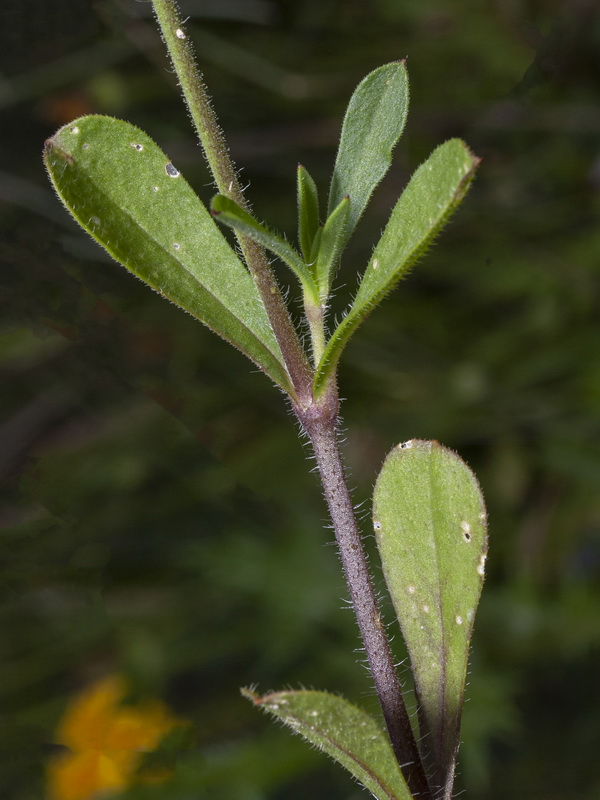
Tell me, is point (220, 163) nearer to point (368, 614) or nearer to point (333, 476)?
point (333, 476)

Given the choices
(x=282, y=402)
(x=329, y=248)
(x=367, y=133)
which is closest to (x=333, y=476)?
(x=329, y=248)

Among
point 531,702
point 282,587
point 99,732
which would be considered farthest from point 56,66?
point 531,702

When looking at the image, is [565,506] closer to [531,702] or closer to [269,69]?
[531,702]

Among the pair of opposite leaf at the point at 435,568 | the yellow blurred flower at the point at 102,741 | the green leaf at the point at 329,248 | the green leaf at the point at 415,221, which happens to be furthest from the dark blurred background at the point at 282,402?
the green leaf at the point at 415,221

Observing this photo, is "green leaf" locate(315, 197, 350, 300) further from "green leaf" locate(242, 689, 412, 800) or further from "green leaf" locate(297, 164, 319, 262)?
"green leaf" locate(242, 689, 412, 800)

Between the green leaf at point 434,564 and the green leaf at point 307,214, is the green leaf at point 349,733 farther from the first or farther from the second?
the green leaf at point 307,214

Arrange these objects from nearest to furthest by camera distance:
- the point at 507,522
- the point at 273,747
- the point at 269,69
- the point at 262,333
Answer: the point at 262,333
the point at 273,747
the point at 507,522
the point at 269,69

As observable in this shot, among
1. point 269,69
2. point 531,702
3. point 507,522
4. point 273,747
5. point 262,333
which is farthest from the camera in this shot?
point 269,69
